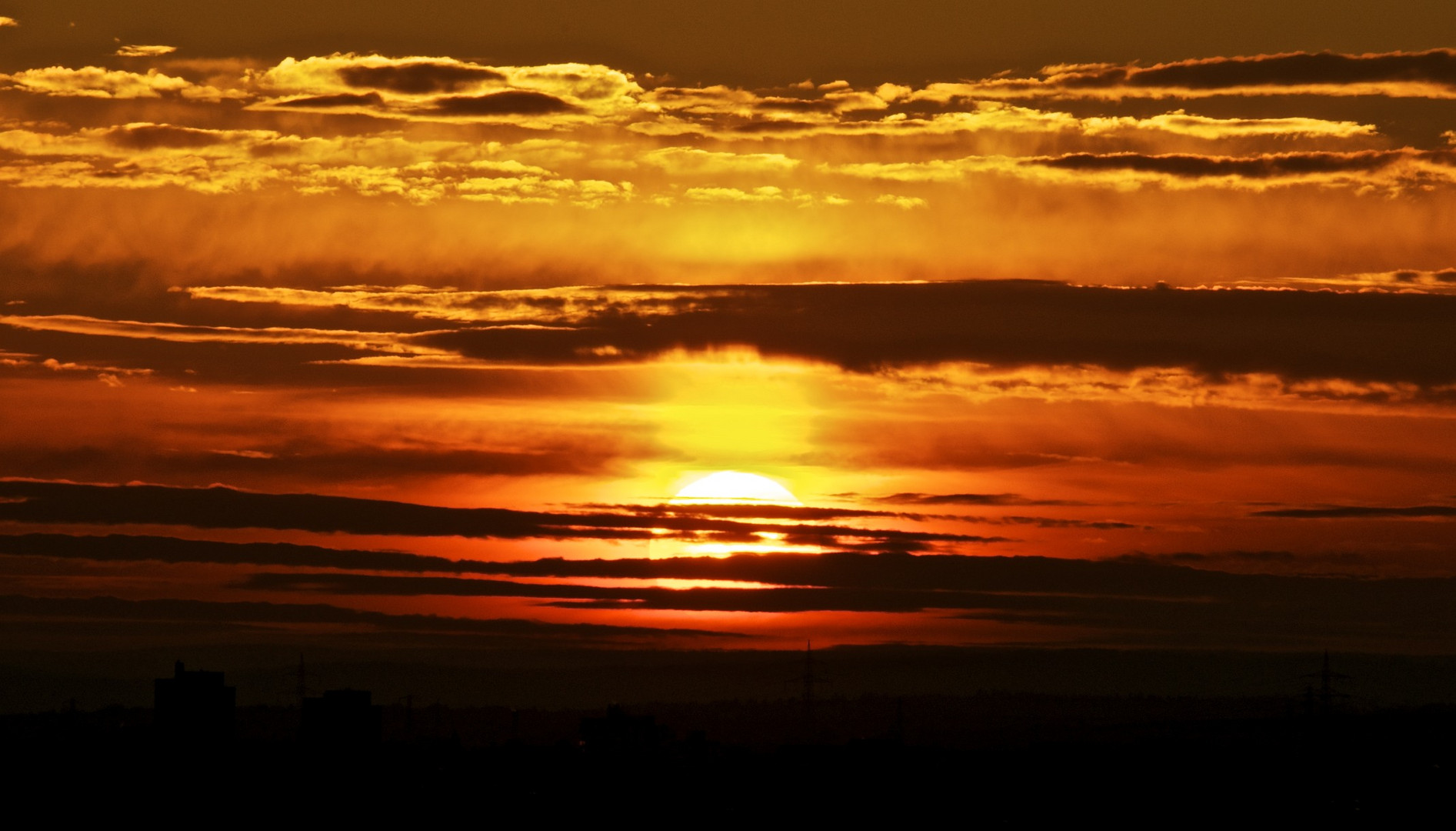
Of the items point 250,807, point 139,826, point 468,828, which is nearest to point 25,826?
point 139,826

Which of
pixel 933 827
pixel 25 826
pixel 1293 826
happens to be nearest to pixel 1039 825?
pixel 933 827

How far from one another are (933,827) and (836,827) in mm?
9648

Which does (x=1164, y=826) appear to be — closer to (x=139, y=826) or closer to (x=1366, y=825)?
(x=1366, y=825)

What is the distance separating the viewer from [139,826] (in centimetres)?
18675

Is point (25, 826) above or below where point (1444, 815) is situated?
below

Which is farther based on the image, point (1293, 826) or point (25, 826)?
point (1293, 826)

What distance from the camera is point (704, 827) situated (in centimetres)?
19612

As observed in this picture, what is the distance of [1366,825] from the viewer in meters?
190

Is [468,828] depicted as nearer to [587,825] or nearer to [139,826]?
[587,825]

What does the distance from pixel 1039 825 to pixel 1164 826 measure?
1220 cm

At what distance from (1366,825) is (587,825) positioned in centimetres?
7314

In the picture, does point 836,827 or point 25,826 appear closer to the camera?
point 25,826

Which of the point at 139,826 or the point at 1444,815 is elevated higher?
the point at 1444,815

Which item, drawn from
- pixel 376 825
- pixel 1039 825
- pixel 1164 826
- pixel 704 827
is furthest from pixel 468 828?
pixel 1164 826
